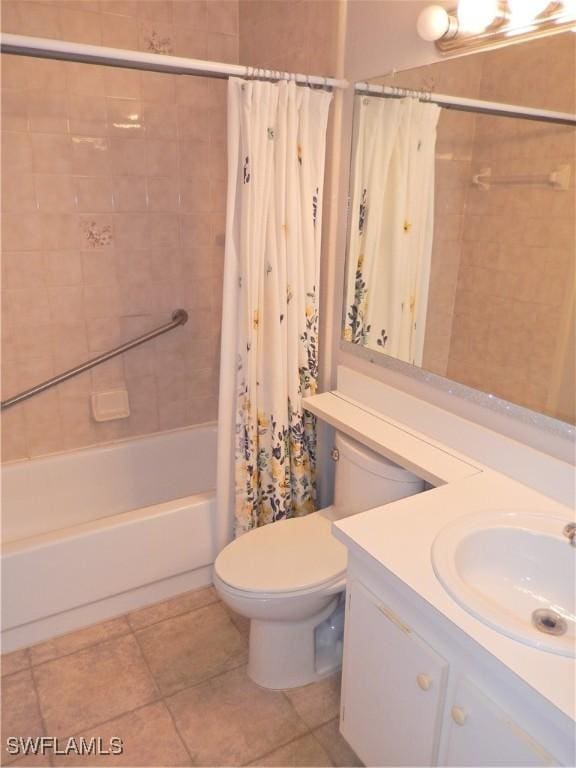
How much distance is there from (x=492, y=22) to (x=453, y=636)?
1.38 meters

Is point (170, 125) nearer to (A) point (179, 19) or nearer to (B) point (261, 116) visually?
(A) point (179, 19)

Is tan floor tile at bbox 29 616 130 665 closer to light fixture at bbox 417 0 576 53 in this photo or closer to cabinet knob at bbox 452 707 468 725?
cabinet knob at bbox 452 707 468 725

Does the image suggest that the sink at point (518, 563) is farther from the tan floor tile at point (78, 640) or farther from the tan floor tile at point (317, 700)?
the tan floor tile at point (78, 640)

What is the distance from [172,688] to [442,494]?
113cm

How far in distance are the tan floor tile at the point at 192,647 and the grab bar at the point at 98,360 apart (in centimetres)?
112

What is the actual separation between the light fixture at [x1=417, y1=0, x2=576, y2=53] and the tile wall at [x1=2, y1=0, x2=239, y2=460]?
1378mm

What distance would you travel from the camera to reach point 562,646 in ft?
2.99

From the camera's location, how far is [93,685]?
181 cm

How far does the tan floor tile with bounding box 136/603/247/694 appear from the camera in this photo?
1.86 m

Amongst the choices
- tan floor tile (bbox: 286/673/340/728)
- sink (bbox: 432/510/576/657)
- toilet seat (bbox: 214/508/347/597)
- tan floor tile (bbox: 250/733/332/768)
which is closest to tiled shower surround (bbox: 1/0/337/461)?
toilet seat (bbox: 214/508/347/597)

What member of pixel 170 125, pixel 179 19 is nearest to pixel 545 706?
pixel 170 125

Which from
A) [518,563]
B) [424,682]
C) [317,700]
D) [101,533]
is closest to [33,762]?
[101,533]

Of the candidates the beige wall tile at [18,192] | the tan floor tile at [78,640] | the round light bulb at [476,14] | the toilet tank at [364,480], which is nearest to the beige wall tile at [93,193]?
the beige wall tile at [18,192]

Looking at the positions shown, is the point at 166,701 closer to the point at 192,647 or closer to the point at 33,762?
the point at 192,647
